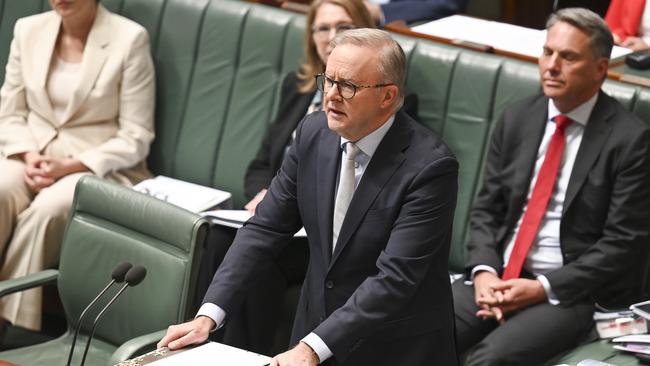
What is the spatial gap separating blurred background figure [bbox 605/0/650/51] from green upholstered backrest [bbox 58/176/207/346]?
6.93ft

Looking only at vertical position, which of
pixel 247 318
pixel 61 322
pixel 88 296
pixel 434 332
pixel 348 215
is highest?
Result: pixel 348 215

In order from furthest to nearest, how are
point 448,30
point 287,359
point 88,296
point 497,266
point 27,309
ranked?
point 448,30 → point 27,309 → point 497,266 → point 88,296 → point 287,359

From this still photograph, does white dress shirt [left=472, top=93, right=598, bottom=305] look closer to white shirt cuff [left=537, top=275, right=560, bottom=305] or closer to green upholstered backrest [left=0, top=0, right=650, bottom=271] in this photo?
white shirt cuff [left=537, top=275, right=560, bottom=305]

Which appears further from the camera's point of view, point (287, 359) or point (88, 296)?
point (88, 296)

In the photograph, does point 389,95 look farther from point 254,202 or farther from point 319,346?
point 254,202

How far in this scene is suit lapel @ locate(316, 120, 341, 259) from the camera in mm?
2840

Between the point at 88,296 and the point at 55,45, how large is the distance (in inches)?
63.3

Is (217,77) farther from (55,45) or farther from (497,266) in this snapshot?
(497,266)

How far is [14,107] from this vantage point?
16.1 feet

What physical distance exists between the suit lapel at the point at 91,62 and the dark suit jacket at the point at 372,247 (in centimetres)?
201

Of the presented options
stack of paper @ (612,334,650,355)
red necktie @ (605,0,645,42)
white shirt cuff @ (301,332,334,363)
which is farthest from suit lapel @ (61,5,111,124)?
white shirt cuff @ (301,332,334,363)

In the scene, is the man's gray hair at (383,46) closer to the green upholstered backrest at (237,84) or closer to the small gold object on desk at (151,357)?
the small gold object on desk at (151,357)

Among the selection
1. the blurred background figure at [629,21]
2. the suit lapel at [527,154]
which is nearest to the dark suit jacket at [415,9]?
the blurred background figure at [629,21]

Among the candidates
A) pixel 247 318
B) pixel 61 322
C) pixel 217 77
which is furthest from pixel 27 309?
pixel 217 77
